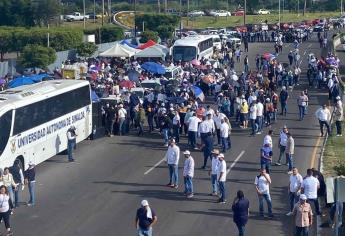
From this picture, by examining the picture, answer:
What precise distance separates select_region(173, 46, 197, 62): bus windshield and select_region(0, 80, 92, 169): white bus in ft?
79.9

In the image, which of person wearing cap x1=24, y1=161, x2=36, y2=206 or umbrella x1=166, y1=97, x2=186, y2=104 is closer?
person wearing cap x1=24, y1=161, x2=36, y2=206

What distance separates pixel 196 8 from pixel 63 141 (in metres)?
127

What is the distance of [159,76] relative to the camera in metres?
47.0

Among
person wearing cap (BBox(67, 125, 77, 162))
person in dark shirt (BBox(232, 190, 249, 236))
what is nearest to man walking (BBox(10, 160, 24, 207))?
person wearing cap (BBox(67, 125, 77, 162))

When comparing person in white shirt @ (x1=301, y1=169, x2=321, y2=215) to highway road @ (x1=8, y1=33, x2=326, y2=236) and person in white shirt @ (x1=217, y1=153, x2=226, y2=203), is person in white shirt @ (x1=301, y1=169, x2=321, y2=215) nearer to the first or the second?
highway road @ (x1=8, y1=33, x2=326, y2=236)

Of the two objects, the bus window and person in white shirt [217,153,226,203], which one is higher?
the bus window

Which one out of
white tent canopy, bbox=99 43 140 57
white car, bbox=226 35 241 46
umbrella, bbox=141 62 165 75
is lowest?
white car, bbox=226 35 241 46

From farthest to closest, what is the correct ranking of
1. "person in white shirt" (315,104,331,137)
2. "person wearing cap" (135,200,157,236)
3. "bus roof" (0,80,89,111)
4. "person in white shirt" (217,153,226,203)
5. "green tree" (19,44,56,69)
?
1. "green tree" (19,44,56,69)
2. "person in white shirt" (315,104,331,137)
3. "bus roof" (0,80,89,111)
4. "person in white shirt" (217,153,226,203)
5. "person wearing cap" (135,200,157,236)

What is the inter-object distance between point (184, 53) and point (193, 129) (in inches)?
1066

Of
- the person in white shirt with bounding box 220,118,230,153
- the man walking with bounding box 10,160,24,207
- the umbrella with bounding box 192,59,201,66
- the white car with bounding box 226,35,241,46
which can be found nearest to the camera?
the man walking with bounding box 10,160,24,207

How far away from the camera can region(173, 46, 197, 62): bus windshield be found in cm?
5653

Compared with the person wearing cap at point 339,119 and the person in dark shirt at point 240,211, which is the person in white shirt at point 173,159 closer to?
the person in dark shirt at point 240,211

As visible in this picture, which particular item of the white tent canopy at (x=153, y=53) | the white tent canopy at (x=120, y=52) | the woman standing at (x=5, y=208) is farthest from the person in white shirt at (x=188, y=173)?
→ the white tent canopy at (x=120, y=52)

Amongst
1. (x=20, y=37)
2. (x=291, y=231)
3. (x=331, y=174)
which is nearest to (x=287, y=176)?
(x=331, y=174)
